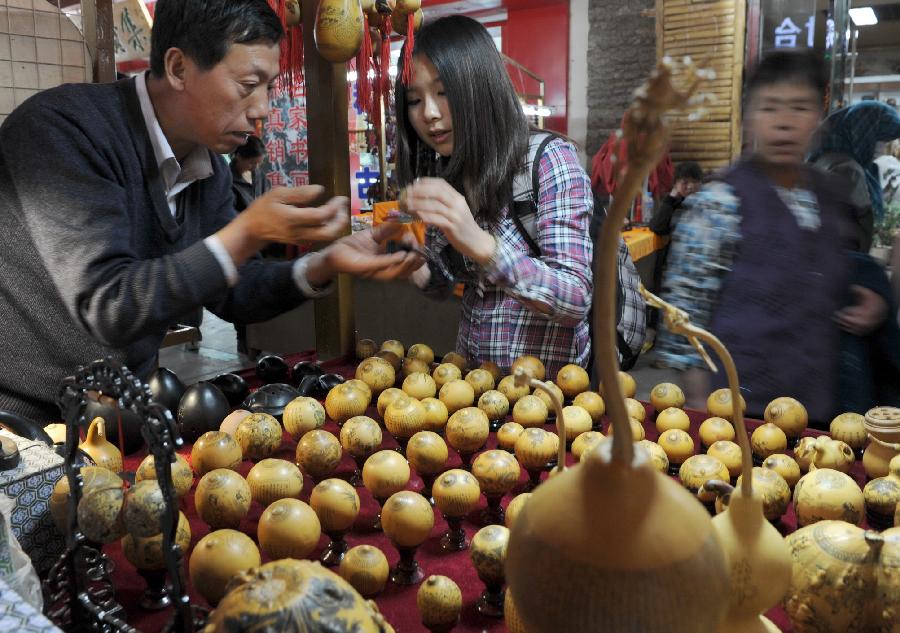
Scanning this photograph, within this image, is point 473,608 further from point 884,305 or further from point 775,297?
point 884,305

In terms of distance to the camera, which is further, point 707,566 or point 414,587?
point 414,587

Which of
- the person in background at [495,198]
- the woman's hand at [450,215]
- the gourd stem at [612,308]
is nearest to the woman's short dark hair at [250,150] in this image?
the person in background at [495,198]

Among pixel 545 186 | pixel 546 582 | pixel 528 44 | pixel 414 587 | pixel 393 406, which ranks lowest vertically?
pixel 414 587

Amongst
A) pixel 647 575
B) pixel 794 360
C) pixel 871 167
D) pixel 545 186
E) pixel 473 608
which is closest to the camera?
pixel 647 575

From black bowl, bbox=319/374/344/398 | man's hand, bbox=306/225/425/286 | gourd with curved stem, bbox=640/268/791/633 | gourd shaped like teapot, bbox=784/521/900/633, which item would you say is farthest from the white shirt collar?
gourd shaped like teapot, bbox=784/521/900/633

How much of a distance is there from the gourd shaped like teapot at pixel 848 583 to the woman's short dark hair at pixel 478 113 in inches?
54.3

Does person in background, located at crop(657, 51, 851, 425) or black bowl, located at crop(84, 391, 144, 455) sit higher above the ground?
person in background, located at crop(657, 51, 851, 425)

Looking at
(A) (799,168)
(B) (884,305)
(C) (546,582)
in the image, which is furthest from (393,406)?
(B) (884,305)

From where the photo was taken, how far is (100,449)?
138cm

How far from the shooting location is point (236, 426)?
155cm

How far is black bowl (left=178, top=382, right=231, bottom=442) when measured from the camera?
162cm

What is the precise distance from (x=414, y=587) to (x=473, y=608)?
0.35 feet

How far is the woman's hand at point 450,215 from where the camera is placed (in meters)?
1.77

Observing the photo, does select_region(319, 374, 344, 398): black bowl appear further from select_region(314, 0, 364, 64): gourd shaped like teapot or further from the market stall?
select_region(314, 0, 364, 64): gourd shaped like teapot
